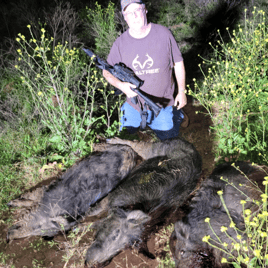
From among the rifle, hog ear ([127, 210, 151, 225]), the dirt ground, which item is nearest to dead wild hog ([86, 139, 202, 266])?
hog ear ([127, 210, 151, 225])

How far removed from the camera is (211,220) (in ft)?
5.43

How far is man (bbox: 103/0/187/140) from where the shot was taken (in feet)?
9.04

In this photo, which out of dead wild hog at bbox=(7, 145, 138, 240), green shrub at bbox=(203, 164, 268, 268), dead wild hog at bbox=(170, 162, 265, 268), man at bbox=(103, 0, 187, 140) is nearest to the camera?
green shrub at bbox=(203, 164, 268, 268)

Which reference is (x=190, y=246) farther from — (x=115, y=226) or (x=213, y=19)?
(x=213, y=19)

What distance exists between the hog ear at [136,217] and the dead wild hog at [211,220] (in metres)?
0.29

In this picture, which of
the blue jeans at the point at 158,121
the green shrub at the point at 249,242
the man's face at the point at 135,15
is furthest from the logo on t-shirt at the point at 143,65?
the green shrub at the point at 249,242

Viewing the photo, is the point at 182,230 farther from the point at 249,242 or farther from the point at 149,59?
the point at 149,59

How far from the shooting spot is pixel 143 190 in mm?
2027

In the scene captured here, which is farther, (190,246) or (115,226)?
(115,226)

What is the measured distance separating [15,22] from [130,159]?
713 centimetres

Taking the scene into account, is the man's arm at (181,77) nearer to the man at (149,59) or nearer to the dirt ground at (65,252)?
the man at (149,59)

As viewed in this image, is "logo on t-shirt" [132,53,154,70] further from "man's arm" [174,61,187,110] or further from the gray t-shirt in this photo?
"man's arm" [174,61,187,110]

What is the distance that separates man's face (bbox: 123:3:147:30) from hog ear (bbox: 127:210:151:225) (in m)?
2.33

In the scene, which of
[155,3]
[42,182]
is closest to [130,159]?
[42,182]
